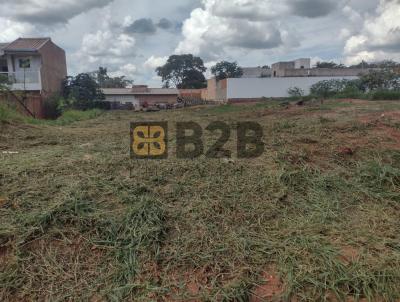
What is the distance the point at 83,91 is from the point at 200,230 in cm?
1779

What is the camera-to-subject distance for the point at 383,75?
58.7 feet

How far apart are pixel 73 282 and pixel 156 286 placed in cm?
51

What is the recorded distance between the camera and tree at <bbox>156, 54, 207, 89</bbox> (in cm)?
4150

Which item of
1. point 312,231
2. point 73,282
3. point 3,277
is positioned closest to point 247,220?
point 312,231

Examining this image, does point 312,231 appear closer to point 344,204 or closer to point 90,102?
point 344,204

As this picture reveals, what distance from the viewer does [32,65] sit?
16797 millimetres

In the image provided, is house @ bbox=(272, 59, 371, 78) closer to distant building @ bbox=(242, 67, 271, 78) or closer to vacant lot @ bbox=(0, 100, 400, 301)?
distant building @ bbox=(242, 67, 271, 78)

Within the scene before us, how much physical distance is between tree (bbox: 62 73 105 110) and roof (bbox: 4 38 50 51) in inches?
103

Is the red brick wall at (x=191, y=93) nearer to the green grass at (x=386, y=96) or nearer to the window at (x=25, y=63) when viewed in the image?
the window at (x=25, y=63)
